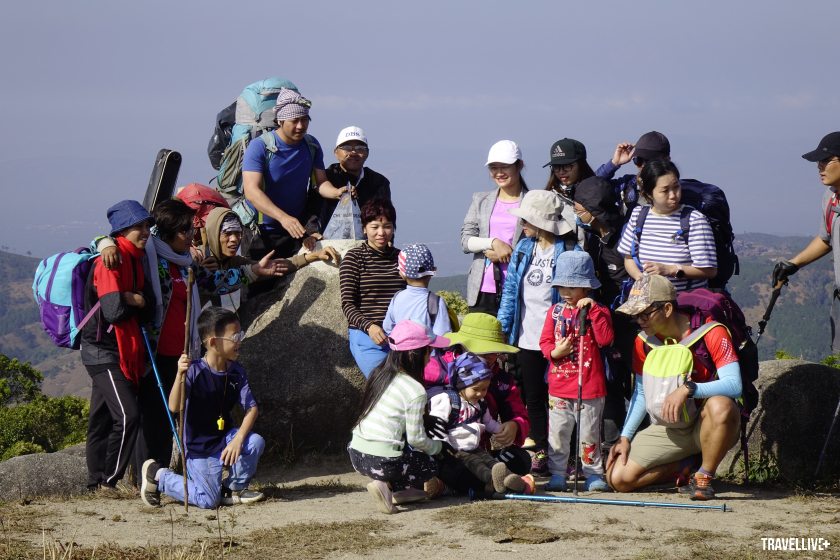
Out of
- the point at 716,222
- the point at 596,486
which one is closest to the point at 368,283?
the point at 596,486

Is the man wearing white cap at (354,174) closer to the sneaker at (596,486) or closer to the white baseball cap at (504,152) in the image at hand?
the white baseball cap at (504,152)

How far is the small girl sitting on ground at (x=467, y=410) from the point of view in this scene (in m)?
6.14

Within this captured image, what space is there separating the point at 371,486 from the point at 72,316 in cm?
290

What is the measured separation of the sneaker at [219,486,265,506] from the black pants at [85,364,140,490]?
2.91ft

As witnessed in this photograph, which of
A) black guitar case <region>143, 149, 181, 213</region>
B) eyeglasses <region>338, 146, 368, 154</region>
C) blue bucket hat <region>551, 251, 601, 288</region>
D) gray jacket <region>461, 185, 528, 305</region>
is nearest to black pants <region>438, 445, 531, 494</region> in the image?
blue bucket hat <region>551, 251, 601, 288</region>

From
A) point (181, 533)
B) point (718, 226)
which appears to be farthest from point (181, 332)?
point (718, 226)

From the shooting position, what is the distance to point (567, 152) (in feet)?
24.5

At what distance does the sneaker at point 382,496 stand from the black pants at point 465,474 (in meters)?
0.60

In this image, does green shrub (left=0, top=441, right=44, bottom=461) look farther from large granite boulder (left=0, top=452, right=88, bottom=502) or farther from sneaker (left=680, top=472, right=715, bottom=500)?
sneaker (left=680, top=472, right=715, bottom=500)

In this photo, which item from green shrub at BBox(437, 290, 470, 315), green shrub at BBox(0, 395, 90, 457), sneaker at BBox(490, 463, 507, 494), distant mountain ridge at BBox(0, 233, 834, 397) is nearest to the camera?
sneaker at BBox(490, 463, 507, 494)

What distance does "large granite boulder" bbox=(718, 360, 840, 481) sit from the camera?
7.21 m

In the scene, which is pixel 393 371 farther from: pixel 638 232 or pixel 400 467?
pixel 638 232

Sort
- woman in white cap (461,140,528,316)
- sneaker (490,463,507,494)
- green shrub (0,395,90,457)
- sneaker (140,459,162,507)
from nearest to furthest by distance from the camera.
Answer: sneaker (490,463,507,494), sneaker (140,459,162,507), woman in white cap (461,140,528,316), green shrub (0,395,90,457)

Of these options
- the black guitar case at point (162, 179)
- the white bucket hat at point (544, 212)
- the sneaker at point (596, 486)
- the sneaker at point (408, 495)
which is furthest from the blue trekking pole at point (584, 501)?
the black guitar case at point (162, 179)
